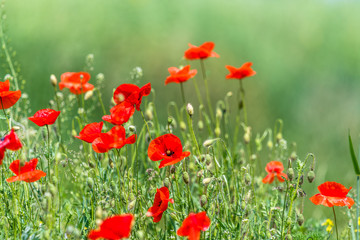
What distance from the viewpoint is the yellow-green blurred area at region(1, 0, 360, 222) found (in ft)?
10.6

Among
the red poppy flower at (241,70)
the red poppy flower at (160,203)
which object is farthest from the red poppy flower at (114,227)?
the red poppy flower at (241,70)

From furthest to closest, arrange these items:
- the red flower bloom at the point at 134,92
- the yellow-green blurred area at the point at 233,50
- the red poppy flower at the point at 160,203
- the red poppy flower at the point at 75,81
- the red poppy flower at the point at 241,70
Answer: the yellow-green blurred area at the point at 233,50 → the red poppy flower at the point at 241,70 → the red poppy flower at the point at 75,81 → the red flower bloom at the point at 134,92 → the red poppy flower at the point at 160,203

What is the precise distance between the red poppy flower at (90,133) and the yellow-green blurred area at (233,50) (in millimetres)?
1629

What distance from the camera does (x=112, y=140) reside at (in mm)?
1396

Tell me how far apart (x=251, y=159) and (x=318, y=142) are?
1.12 meters

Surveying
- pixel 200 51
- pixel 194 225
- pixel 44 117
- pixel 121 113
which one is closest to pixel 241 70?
pixel 200 51

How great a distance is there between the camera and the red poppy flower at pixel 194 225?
1.17m

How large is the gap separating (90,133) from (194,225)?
1.59 ft

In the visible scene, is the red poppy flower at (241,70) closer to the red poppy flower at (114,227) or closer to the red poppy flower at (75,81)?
the red poppy flower at (75,81)

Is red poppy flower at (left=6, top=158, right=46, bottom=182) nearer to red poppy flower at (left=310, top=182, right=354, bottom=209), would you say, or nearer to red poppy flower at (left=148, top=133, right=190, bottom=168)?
red poppy flower at (left=148, top=133, right=190, bottom=168)

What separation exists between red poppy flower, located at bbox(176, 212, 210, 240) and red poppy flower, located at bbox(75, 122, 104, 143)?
1.39ft

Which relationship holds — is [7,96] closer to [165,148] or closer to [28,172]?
[28,172]

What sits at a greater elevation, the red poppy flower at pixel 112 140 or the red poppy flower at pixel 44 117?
the red poppy flower at pixel 44 117

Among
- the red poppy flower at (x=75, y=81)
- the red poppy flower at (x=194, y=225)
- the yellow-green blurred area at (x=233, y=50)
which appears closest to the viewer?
the red poppy flower at (x=194, y=225)
